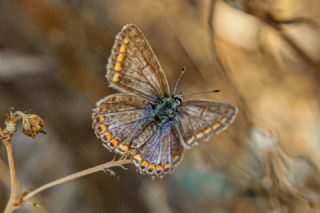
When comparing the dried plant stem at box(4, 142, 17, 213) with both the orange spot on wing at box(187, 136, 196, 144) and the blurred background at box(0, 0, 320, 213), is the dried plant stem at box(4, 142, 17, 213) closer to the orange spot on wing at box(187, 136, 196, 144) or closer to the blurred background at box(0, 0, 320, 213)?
the orange spot on wing at box(187, 136, 196, 144)

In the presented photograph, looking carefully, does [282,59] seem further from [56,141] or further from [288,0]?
[56,141]

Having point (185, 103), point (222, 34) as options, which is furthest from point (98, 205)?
point (222, 34)

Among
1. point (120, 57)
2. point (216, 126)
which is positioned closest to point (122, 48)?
point (120, 57)

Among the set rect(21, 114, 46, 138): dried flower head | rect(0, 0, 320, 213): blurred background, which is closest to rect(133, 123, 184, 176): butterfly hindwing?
rect(21, 114, 46, 138): dried flower head

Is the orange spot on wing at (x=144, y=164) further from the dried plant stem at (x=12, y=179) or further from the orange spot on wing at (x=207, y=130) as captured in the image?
the dried plant stem at (x=12, y=179)

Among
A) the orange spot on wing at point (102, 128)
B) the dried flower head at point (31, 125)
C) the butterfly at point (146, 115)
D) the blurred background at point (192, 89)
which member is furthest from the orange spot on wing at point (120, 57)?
the blurred background at point (192, 89)

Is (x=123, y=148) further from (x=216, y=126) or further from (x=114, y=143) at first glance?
(x=216, y=126)

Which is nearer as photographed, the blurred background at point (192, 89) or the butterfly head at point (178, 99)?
the butterfly head at point (178, 99)
